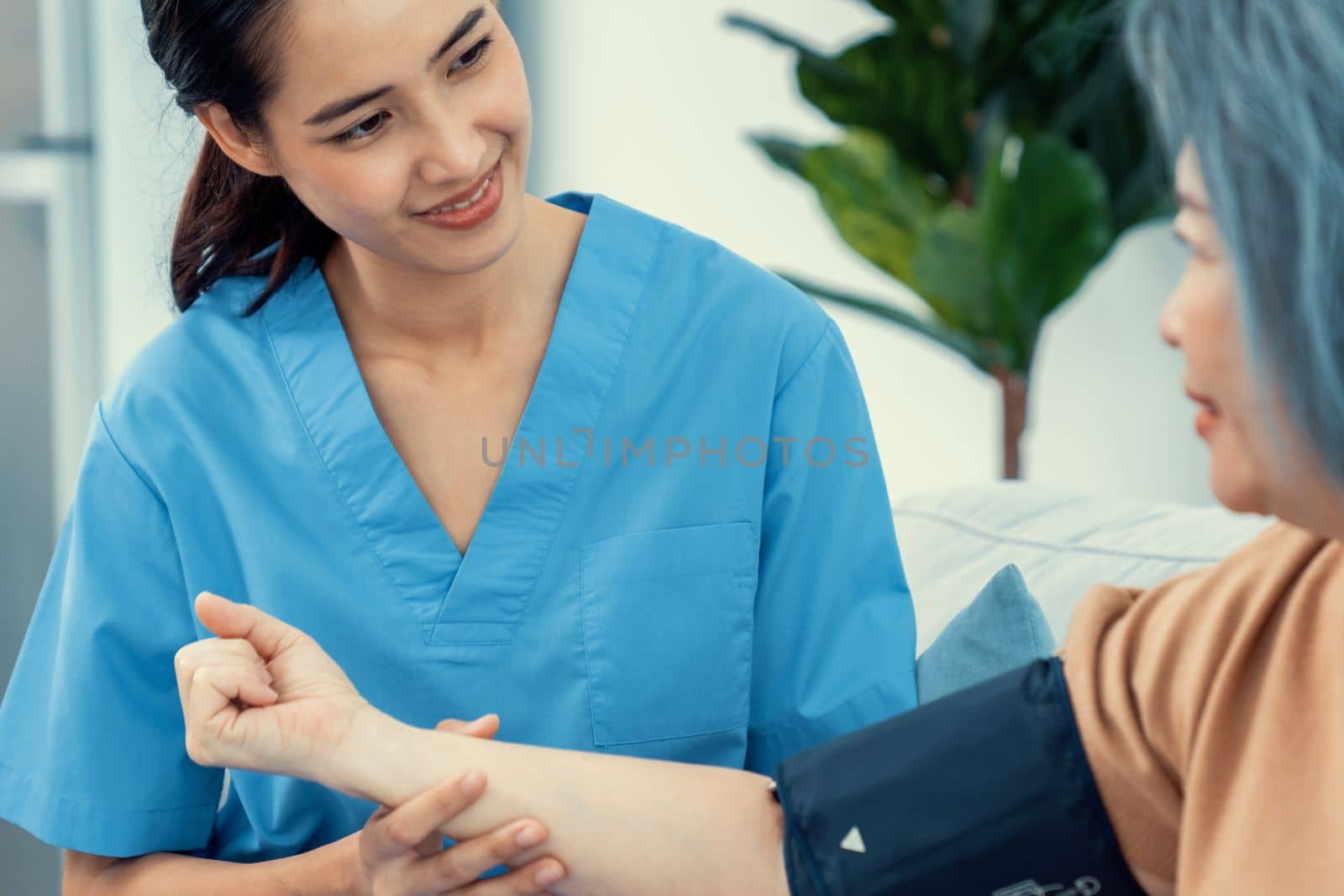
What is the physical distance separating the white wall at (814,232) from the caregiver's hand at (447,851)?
151 centimetres

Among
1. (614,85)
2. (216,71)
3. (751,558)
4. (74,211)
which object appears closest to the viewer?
(216,71)

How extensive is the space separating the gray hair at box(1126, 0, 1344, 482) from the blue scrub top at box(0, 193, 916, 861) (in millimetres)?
610

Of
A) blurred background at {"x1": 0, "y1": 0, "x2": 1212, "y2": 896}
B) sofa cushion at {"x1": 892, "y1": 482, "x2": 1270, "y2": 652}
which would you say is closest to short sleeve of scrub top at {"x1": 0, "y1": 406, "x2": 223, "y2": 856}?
sofa cushion at {"x1": 892, "y1": 482, "x2": 1270, "y2": 652}

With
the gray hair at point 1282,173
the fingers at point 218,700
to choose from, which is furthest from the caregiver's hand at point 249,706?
the gray hair at point 1282,173

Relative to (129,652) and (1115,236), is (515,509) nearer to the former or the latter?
(129,652)

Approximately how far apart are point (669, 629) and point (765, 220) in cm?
152

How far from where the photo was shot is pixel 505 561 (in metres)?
1.17

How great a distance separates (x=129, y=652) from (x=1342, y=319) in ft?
3.08

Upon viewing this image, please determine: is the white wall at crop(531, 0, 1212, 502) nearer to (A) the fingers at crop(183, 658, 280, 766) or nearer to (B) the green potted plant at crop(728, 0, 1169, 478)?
(B) the green potted plant at crop(728, 0, 1169, 478)

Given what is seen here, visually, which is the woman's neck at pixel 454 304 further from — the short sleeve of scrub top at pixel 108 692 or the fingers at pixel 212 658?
the fingers at pixel 212 658

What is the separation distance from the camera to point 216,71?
1.09 meters

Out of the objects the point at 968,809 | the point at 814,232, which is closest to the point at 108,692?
the point at 968,809

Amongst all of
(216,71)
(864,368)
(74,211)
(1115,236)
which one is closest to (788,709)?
(216,71)

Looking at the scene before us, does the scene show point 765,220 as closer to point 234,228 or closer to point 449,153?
point 234,228
